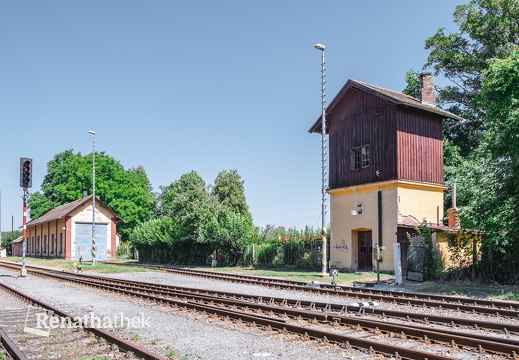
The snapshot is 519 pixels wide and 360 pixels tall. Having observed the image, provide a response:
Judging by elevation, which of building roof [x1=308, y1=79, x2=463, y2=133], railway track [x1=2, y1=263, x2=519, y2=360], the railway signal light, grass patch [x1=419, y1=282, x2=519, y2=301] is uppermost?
building roof [x1=308, y1=79, x2=463, y2=133]

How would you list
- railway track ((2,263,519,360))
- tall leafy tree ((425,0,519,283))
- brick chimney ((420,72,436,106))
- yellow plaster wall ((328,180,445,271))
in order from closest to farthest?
railway track ((2,263,519,360)), tall leafy tree ((425,0,519,283)), yellow plaster wall ((328,180,445,271)), brick chimney ((420,72,436,106))

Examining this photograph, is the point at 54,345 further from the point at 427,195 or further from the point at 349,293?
the point at 427,195

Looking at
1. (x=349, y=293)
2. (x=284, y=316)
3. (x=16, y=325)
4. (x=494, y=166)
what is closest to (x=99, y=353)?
(x=16, y=325)

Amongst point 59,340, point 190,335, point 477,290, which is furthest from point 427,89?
point 59,340

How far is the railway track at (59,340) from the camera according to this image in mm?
7836

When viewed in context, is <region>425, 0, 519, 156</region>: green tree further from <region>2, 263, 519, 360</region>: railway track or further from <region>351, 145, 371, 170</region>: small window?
<region>2, 263, 519, 360</region>: railway track

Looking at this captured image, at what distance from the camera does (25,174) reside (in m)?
23.4

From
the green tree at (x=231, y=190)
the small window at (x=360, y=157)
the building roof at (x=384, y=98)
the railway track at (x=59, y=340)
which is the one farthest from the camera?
the green tree at (x=231, y=190)

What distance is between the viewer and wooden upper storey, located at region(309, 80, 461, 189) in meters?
25.0

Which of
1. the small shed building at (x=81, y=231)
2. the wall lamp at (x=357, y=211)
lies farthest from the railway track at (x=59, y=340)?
the small shed building at (x=81, y=231)

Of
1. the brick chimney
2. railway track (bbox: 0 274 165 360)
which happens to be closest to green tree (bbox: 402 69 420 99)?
the brick chimney

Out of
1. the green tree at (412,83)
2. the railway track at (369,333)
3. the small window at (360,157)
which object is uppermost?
the green tree at (412,83)

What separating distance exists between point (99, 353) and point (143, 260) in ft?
119

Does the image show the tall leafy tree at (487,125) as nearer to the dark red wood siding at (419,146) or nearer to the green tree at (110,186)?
the dark red wood siding at (419,146)
